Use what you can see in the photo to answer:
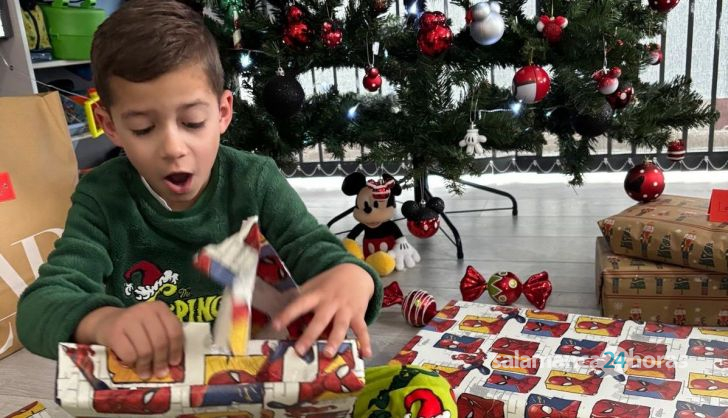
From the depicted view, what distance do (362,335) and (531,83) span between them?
0.86m

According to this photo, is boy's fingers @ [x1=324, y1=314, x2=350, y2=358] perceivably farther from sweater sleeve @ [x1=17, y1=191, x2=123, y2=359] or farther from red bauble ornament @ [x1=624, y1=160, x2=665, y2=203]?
red bauble ornament @ [x1=624, y1=160, x2=665, y2=203]

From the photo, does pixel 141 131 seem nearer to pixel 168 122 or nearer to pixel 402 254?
pixel 168 122

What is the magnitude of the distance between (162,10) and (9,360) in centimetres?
94

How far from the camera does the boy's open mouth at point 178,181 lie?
2.03 feet

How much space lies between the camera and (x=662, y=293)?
3.89ft

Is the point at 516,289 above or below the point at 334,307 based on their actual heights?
below

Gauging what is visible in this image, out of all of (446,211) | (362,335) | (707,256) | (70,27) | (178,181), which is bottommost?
(446,211)

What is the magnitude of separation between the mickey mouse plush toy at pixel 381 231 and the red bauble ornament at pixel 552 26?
49cm

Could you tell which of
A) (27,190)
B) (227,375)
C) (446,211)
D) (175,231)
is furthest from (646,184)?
(27,190)

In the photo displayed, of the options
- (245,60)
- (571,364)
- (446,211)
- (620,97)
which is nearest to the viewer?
(571,364)

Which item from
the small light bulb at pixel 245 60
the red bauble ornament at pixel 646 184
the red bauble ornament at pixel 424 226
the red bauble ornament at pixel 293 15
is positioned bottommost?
the red bauble ornament at pixel 424 226

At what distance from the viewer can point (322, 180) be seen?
2545 millimetres

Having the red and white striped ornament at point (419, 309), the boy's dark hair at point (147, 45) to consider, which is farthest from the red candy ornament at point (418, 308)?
the boy's dark hair at point (147, 45)

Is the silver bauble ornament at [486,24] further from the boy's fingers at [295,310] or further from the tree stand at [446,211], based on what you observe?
the boy's fingers at [295,310]
